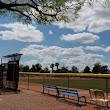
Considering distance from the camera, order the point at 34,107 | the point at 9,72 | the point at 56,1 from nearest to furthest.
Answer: the point at 56,1, the point at 34,107, the point at 9,72

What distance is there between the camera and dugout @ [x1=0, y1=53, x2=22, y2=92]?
25081mm

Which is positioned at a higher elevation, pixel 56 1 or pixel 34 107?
pixel 56 1

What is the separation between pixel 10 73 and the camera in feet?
85.9

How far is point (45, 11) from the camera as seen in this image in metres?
14.3

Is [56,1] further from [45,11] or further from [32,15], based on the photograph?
[32,15]

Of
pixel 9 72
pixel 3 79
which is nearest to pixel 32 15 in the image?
pixel 9 72

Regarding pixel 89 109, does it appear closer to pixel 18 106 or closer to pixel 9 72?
pixel 18 106

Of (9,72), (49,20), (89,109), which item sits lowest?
(89,109)

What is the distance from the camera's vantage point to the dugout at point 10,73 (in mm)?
25081

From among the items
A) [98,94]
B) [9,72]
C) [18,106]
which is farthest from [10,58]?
[98,94]

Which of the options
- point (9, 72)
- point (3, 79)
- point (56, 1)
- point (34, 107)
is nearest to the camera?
point (56, 1)

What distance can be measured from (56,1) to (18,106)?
5741mm

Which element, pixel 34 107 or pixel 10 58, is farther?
pixel 10 58

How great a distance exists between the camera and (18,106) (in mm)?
15984
